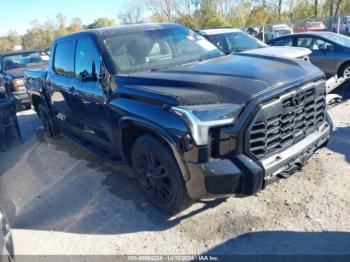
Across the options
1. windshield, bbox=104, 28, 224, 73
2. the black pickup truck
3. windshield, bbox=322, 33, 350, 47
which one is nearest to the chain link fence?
windshield, bbox=322, 33, 350, 47

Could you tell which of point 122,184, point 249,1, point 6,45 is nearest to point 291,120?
point 122,184

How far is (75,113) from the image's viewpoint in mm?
5133

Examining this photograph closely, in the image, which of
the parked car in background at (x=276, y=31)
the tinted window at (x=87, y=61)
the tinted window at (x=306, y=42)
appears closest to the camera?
the tinted window at (x=87, y=61)

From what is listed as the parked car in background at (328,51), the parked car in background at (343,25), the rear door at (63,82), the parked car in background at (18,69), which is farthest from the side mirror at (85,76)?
the parked car in background at (343,25)

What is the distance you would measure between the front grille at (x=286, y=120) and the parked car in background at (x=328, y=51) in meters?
5.75

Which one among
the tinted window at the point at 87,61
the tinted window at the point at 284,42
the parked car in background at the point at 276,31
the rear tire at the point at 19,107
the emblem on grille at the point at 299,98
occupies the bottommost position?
the rear tire at the point at 19,107

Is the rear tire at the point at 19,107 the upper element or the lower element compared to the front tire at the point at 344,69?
lower

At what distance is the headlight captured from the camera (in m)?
2.85

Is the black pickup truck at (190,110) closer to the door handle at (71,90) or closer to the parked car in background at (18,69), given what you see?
the door handle at (71,90)

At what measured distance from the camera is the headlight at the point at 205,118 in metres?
2.85

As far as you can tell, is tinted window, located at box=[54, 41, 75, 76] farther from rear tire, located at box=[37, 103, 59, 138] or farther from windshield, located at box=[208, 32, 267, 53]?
windshield, located at box=[208, 32, 267, 53]

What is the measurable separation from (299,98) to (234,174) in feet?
3.36

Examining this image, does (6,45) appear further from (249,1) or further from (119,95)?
(119,95)

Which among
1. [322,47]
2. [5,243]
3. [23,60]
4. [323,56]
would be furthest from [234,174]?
[23,60]
